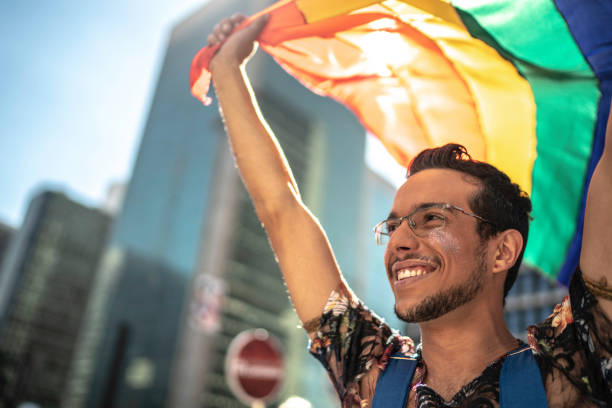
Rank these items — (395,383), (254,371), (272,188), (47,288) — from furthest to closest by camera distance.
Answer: (47,288) → (254,371) → (272,188) → (395,383)

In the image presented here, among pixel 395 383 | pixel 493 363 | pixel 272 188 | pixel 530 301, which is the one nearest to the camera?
pixel 493 363

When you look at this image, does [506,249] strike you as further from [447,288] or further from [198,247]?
[198,247]

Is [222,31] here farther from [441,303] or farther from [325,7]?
[441,303]

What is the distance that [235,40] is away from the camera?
2795 millimetres

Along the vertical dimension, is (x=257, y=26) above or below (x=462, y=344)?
above

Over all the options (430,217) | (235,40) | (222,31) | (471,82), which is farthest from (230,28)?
(430,217)

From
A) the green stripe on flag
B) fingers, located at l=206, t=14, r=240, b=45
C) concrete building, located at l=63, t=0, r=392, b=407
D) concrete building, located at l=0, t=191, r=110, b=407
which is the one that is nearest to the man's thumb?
fingers, located at l=206, t=14, r=240, b=45

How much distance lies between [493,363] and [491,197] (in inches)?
27.0

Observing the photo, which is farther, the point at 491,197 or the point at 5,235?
the point at 5,235

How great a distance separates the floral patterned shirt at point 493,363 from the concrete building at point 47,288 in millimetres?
84436

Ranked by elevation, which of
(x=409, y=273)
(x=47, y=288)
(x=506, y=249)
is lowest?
(x=409, y=273)

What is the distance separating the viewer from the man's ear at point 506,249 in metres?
2.07

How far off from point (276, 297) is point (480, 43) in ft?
271

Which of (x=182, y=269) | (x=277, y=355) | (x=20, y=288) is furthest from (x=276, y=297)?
(x=277, y=355)
